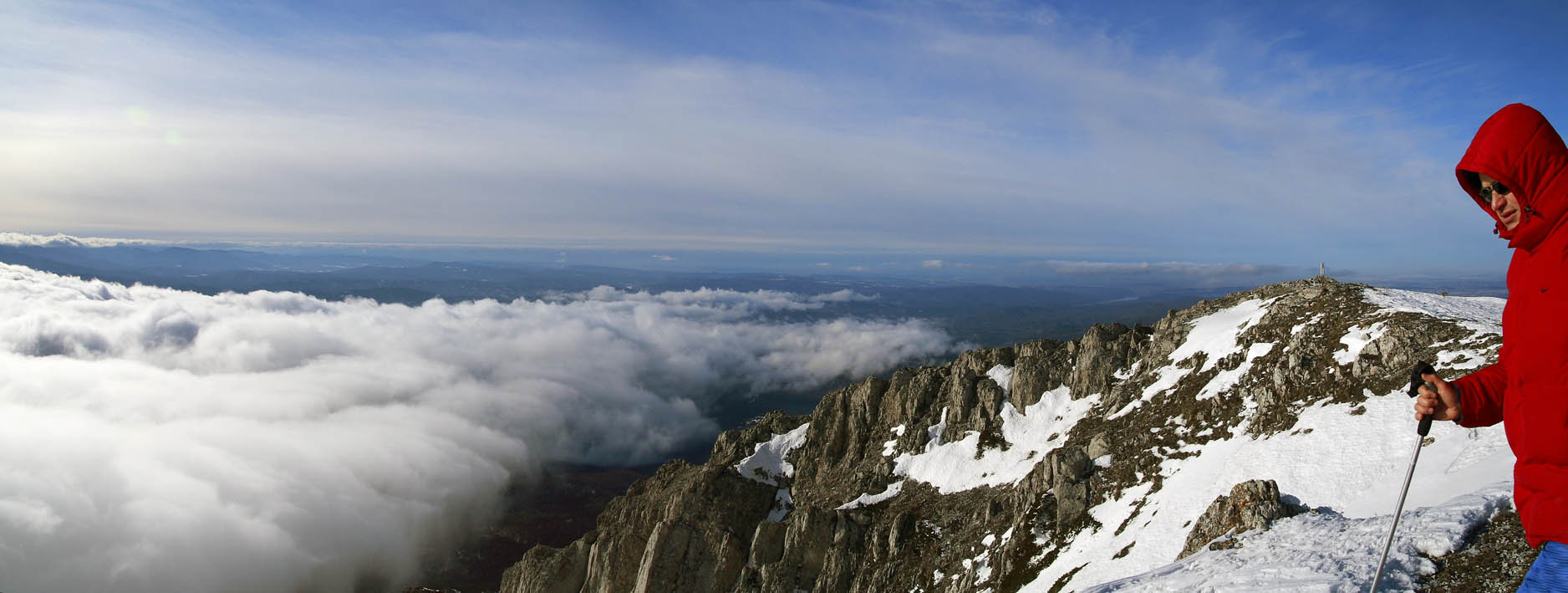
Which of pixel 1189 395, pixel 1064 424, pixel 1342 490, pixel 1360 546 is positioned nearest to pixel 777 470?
pixel 1064 424

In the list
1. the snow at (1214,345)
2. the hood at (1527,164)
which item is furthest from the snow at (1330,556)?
the snow at (1214,345)

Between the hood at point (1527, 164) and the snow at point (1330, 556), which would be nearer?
the hood at point (1527, 164)

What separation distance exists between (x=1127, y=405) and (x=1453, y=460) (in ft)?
110

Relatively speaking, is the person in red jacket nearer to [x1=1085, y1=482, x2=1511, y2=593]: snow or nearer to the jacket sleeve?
the jacket sleeve

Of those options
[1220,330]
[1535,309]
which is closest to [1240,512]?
[1535,309]

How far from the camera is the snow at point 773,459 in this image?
3383 inches

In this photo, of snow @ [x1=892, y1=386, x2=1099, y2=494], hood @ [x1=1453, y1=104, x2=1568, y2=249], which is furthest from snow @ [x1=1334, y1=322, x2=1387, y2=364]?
hood @ [x1=1453, y1=104, x2=1568, y2=249]

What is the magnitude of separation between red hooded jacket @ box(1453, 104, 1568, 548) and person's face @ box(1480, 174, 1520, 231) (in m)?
0.08

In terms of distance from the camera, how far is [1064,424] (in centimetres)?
6191

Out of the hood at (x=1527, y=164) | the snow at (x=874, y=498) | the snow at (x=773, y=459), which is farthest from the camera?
the snow at (x=773, y=459)

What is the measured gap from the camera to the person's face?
18.0 ft

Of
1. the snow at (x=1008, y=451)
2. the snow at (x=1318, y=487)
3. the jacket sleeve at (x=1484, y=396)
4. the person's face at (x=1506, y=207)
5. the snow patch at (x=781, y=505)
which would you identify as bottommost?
the snow patch at (x=781, y=505)

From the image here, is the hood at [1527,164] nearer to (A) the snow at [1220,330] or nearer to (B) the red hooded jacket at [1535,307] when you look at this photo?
Result: (B) the red hooded jacket at [1535,307]

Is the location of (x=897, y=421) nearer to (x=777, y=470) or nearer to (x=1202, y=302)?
(x=777, y=470)
